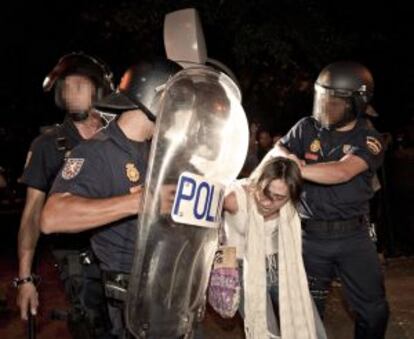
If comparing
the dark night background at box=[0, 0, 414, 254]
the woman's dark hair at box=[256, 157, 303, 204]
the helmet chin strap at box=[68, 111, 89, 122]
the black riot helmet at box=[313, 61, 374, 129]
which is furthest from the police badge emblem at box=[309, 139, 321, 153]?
the dark night background at box=[0, 0, 414, 254]

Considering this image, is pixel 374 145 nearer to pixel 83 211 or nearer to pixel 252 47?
pixel 83 211

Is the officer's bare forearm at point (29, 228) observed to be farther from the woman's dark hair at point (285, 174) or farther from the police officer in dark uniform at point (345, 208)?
the police officer in dark uniform at point (345, 208)

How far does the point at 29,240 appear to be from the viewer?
3.54m

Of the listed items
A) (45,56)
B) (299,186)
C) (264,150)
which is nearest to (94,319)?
(299,186)

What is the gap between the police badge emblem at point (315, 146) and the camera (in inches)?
168

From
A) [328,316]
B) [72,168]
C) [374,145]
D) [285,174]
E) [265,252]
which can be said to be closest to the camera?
[72,168]

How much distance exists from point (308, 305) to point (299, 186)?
0.74 metres

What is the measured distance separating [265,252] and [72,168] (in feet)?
5.07

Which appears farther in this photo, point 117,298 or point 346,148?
point 346,148

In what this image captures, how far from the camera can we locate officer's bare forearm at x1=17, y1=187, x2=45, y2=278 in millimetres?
3531

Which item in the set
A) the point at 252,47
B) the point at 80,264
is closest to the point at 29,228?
the point at 80,264

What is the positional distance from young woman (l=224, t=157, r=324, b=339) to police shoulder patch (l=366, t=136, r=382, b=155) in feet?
2.23

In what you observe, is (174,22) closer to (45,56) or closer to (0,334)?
(0,334)

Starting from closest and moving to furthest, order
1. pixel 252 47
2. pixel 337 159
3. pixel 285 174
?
pixel 285 174, pixel 337 159, pixel 252 47
